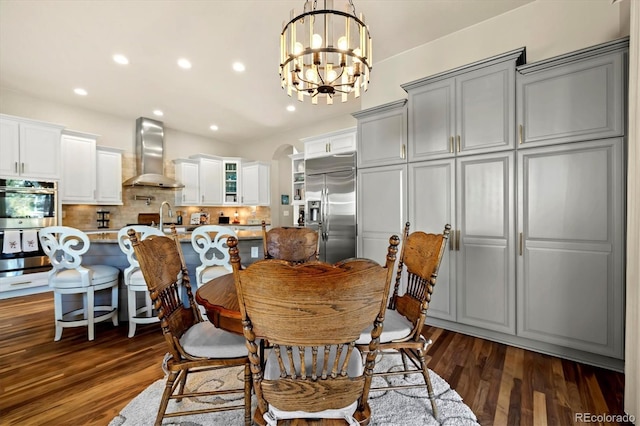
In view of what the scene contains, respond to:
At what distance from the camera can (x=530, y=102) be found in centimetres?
230

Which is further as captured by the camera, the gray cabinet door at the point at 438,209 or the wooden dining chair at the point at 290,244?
the gray cabinet door at the point at 438,209

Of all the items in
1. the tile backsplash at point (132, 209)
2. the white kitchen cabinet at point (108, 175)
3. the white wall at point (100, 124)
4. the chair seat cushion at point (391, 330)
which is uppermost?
the white wall at point (100, 124)

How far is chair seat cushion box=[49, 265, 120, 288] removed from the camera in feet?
8.31

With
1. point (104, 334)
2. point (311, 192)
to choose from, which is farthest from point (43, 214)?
point (311, 192)

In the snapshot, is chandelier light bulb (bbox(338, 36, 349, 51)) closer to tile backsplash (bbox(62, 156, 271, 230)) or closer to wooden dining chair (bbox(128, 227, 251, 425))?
wooden dining chair (bbox(128, 227, 251, 425))

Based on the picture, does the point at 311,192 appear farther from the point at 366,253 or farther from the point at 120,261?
the point at 120,261

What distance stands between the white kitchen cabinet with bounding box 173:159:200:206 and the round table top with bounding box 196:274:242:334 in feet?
17.8

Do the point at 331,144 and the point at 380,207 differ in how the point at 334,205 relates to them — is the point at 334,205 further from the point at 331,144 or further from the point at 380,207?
the point at 380,207

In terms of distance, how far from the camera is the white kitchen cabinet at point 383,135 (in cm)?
303

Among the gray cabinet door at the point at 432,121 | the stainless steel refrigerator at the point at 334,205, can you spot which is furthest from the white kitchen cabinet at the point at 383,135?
the stainless steel refrigerator at the point at 334,205

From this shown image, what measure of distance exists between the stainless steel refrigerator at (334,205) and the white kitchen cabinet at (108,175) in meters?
3.68

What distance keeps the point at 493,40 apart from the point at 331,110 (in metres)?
2.95

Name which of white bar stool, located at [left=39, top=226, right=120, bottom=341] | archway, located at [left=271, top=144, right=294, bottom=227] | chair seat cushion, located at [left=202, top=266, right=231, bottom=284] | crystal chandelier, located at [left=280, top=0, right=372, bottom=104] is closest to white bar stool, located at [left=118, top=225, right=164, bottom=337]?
white bar stool, located at [left=39, top=226, right=120, bottom=341]

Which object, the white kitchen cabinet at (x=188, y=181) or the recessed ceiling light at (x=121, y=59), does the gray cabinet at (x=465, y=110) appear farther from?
the white kitchen cabinet at (x=188, y=181)
